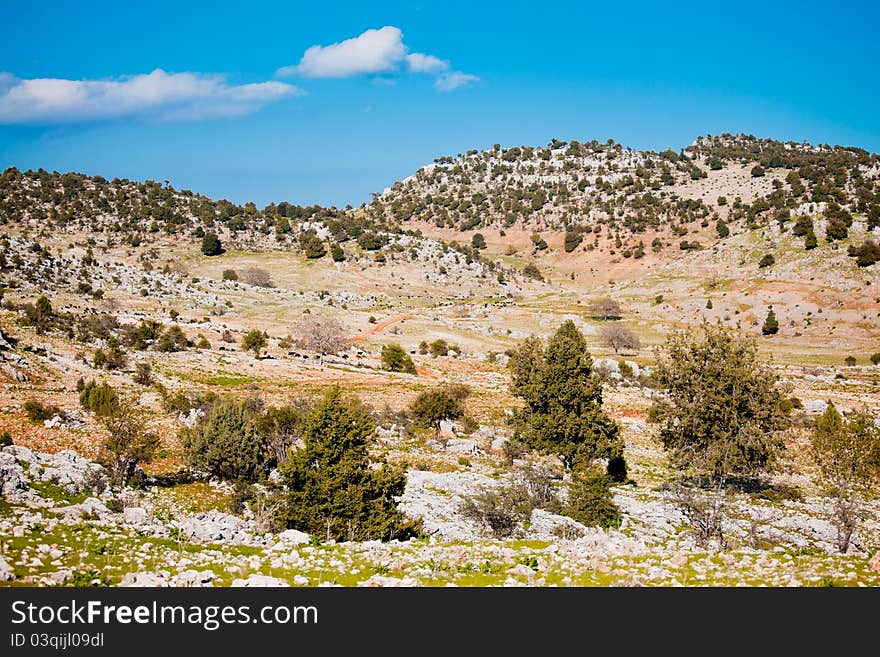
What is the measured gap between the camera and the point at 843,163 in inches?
6870

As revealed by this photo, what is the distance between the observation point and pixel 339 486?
2061cm

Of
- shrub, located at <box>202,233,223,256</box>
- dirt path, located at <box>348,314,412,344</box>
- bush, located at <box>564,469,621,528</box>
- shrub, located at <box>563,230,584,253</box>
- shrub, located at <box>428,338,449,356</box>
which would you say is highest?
shrub, located at <box>563,230,584,253</box>

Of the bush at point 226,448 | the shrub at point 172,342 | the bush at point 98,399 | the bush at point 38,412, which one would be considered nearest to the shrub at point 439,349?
the shrub at point 172,342

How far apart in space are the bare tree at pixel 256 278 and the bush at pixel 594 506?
113 metres

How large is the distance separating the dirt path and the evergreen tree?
200 ft

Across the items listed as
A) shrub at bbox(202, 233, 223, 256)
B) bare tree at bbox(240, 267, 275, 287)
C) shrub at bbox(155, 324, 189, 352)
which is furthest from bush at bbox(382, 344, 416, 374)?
shrub at bbox(202, 233, 223, 256)

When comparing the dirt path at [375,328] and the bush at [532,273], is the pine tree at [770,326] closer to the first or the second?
the dirt path at [375,328]

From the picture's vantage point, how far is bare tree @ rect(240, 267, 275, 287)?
129750mm

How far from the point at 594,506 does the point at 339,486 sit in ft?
37.2

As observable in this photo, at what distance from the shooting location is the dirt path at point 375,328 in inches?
3789

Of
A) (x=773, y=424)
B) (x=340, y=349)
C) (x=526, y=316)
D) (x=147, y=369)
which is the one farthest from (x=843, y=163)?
(x=147, y=369)

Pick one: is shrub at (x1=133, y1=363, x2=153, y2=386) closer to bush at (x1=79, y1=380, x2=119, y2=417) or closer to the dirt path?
bush at (x1=79, y1=380, x2=119, y2=417)
